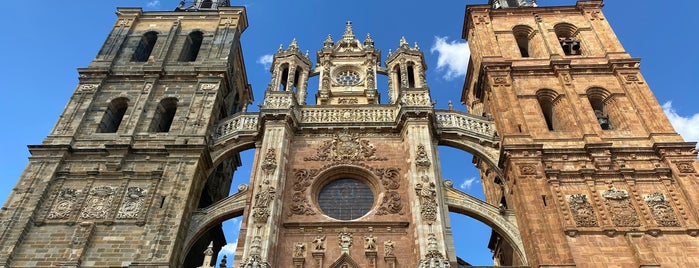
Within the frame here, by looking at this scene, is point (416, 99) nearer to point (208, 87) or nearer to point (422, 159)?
point (422, 159)

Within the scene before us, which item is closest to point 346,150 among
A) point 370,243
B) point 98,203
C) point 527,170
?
point 370,243

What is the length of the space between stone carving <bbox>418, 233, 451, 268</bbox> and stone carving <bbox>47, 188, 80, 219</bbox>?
35.2 feet

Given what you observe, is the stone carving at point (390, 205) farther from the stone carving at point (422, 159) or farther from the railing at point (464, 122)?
the railing at point (464, 122)

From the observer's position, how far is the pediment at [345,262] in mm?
14281

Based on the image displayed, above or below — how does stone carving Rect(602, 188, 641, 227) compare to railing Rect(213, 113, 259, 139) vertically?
below

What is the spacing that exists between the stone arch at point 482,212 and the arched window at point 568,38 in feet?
32.6

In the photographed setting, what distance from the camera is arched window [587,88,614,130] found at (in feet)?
63.7

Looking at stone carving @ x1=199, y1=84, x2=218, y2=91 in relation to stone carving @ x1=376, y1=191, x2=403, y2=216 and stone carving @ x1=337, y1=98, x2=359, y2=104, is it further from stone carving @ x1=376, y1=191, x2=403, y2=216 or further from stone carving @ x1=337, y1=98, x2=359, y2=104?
stone carving @ x1=376, y1=191, x2=403, y2=216


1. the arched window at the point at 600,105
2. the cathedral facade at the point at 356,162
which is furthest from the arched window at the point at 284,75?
the arched window at the point at 600,105

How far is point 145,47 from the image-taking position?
23.9m

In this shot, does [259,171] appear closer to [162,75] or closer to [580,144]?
[162,75]

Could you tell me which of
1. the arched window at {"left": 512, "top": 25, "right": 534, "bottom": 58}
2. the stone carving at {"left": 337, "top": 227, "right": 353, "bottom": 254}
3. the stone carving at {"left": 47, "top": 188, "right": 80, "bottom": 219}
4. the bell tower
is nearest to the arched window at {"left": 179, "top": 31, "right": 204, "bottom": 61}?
the stone carving at {"left": 47, "top": 188, "right": 80, "bottom": 219}

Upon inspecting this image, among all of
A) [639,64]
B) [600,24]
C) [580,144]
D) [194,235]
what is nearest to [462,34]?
[600,24]

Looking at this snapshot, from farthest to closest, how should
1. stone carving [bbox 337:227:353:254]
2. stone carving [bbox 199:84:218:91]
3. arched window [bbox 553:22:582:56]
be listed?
1. arched window [bbox 553:22:582:56]
2. stone carving [bbox 199:84:218:91]
3. stone carving [bbox 337:227:353:254]
